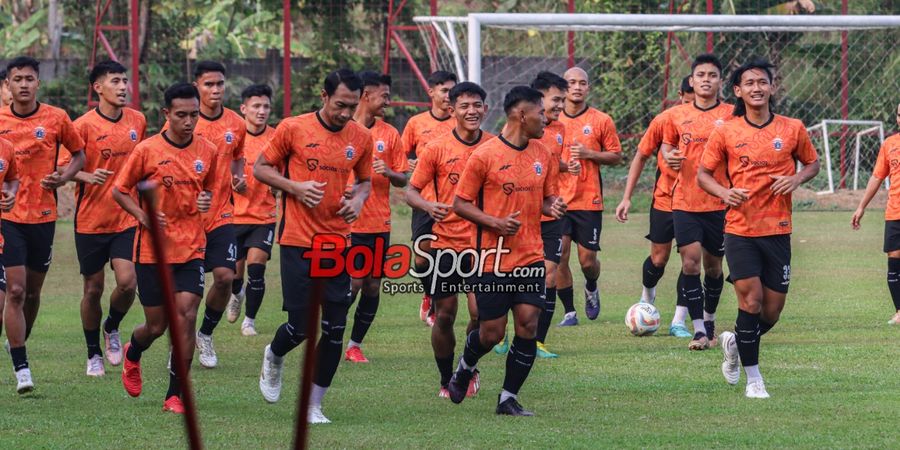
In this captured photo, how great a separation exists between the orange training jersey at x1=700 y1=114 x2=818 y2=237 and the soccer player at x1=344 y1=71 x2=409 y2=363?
2878 mm

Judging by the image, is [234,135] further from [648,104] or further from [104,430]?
[648,104]

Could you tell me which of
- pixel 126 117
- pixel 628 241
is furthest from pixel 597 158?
pixel 628 241

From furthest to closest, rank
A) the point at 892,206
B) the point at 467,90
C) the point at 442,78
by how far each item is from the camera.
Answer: the point at 892,206 < the point at 442,78 < the point at 467,90

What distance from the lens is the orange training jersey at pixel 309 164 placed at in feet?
28.4

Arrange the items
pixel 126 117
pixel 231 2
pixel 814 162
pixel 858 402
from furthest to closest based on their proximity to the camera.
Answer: pixel 231 2 → pixel 126 117 → pixel 814 162 → pixel 858 402

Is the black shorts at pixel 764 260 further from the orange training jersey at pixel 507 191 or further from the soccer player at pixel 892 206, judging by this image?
the soccer player at pixel 892 206

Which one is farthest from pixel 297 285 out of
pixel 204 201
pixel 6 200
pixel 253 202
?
pixel 253 202

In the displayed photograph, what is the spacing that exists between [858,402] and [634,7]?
2053 centimetres

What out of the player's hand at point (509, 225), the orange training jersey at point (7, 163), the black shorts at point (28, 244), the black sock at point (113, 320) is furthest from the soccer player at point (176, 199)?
the player's hand at point (509, 225)

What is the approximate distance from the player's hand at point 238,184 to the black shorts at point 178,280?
6.99 ft

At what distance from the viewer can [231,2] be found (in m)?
36.2

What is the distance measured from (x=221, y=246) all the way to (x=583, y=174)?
163 inches

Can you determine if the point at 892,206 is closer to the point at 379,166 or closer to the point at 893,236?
the point at 893,236

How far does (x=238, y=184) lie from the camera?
444 inches
